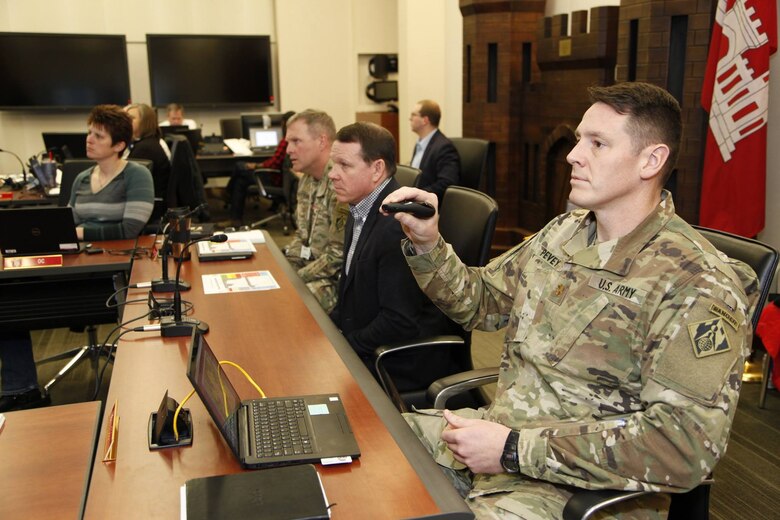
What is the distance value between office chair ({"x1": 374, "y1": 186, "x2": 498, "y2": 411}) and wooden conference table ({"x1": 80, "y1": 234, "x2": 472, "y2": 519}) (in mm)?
217

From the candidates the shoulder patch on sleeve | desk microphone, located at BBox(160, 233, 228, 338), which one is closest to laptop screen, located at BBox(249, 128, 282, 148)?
desk microphone, located at BBox(160, 233, 228, 338)

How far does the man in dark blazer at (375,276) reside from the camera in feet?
7.36

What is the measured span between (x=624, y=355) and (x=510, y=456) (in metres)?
0.31

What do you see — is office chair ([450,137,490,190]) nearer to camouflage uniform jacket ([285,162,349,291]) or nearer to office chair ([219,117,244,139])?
camouflage uniform jacket ([285,162,349,291])

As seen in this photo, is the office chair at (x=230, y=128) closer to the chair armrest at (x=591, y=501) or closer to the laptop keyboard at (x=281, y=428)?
the laptop keyboard at (x=281, y=428)

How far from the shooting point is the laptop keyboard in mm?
1357

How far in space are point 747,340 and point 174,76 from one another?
861cm

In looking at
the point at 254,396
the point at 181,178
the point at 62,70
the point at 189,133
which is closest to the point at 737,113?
the point at 254,396

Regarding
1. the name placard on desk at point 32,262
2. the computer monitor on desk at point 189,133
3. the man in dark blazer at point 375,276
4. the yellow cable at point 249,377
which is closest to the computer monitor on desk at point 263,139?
the computer monitor on desk at point 189,133

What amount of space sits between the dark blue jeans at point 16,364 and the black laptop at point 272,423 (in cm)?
201

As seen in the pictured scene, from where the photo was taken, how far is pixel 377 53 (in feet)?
31.6

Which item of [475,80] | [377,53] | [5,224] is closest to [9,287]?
[5,224]

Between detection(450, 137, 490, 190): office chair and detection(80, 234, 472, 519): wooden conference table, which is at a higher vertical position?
detection(450, 137, 490, 190): office chair

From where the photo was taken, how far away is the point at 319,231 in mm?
3186
